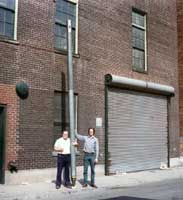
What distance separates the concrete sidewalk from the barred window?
5.17 metres

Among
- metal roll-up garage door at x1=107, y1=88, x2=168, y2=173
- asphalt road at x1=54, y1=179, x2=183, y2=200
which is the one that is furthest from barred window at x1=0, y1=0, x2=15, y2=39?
asphalt road at x1=54, y1=179, x2=183, y2=200

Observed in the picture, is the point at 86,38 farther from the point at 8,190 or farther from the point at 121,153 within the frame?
the point at 8,190

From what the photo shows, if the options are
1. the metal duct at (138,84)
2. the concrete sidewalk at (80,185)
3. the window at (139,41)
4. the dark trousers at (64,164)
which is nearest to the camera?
the concrete sidewalk at (80,185)

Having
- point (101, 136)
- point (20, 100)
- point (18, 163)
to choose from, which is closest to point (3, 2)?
point (20, 100)

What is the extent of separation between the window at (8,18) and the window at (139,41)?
300 inches

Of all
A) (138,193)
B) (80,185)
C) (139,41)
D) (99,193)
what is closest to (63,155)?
(80,185)

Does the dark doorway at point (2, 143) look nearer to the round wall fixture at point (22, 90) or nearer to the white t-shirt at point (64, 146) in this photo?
the round wall fixture at point (22, 90)

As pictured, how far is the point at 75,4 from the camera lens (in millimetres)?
19891

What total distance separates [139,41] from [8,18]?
8565mm

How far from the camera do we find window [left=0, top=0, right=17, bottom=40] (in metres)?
16.9

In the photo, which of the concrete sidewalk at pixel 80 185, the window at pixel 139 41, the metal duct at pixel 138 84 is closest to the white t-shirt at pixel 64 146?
the concrete sidewalk at pixel 80 185

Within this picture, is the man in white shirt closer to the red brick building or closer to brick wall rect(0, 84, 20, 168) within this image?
the red brick building

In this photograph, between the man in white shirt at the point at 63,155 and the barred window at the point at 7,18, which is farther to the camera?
the barred window at the point at 7,18

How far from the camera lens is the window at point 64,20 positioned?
62.3 feet
